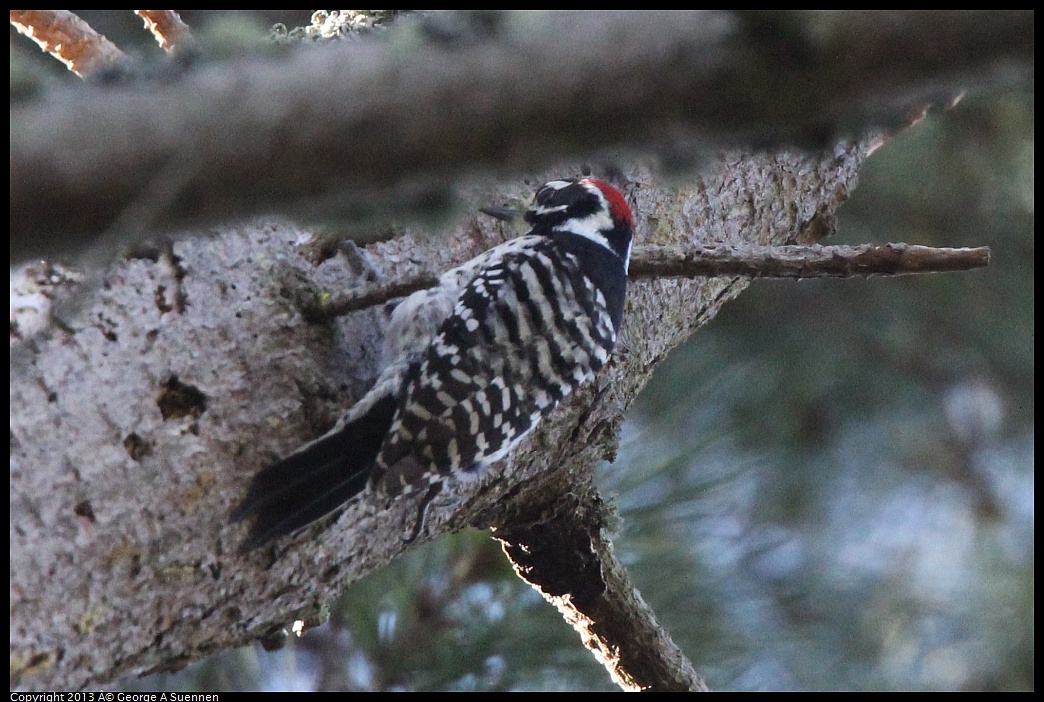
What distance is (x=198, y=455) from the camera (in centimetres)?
129

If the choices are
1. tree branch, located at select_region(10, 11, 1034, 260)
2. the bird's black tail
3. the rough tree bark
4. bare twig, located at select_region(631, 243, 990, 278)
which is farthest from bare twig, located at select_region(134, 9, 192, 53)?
tree branch, located at select_region(10, 11, 1034, 260)

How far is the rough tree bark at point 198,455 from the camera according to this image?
1171mm

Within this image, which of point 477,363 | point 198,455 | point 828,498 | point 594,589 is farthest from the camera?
point 828,498

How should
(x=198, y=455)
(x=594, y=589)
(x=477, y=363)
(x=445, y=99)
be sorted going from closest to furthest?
1. (x=445, y=99)
2. (x=198, y=455)
3. (x=477, y=363)
4. (x=594, y=589)

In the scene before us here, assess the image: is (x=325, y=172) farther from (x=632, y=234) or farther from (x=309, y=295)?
(x=632, y=234)

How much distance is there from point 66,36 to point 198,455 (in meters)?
0.87

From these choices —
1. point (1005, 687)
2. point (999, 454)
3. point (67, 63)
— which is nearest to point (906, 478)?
point (999, 454)

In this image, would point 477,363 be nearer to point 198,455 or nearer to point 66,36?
point 198,455

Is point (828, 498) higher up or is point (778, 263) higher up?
point (778, 263)

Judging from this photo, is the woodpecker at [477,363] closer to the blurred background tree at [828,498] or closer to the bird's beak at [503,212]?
the bird's beak at [503,212]

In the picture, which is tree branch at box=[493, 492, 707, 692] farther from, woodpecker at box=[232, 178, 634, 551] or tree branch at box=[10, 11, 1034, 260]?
tree branch at box=[10, 11, 1034, 260]

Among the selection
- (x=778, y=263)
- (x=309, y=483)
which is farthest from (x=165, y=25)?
(x=778, y=263)

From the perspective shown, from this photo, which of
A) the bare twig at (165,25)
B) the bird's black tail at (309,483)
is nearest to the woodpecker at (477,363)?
the bird's black tail at (309,483)

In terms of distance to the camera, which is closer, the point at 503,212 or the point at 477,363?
the point at 477,363
